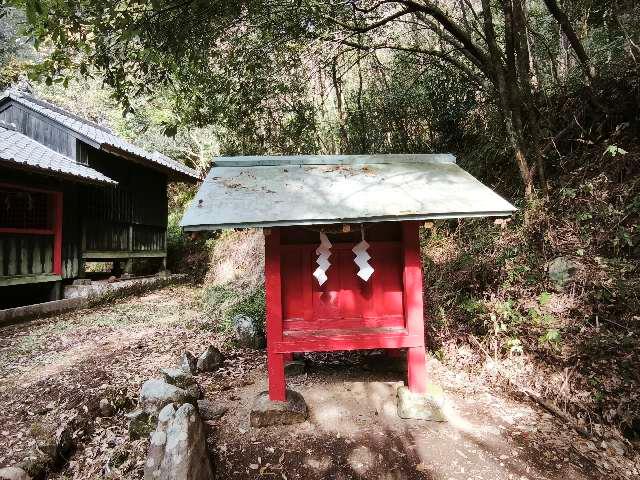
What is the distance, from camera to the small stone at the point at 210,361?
6047 millimetres

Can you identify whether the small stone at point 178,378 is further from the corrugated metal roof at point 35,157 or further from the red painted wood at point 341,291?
the corrugated metal roof at point 35,157

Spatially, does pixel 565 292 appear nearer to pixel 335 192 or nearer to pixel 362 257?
pixel 362 257

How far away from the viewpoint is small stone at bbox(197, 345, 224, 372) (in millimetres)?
6047

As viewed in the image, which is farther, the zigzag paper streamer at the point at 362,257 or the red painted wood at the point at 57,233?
the red painted wood at the point at 57,233

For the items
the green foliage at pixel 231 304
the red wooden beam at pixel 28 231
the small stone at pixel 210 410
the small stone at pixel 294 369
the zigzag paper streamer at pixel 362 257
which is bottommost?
the small stone at pixel 210 410

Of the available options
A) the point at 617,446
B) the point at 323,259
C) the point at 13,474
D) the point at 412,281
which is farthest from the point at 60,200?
the point at 617,446

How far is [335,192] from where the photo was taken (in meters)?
4.34

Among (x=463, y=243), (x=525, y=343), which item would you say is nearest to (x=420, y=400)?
(x=525, y=343)

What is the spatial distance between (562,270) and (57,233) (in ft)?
36.8

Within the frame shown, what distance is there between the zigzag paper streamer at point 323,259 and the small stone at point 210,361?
280 cm

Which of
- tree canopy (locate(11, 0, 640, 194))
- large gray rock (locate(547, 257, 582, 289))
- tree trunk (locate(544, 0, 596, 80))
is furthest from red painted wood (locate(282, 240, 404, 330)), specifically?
tree trunk (locate(544, 0, 596, 80))

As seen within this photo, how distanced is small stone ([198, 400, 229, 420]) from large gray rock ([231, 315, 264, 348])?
2.24 metres

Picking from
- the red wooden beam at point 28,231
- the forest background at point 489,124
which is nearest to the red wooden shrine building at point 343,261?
the forest background at point 489,124

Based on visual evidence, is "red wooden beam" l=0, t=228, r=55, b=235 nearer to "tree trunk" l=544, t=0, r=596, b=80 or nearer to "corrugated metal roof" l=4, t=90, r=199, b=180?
"corrugated metal roof" l=4, t=90, r=199, b=180
